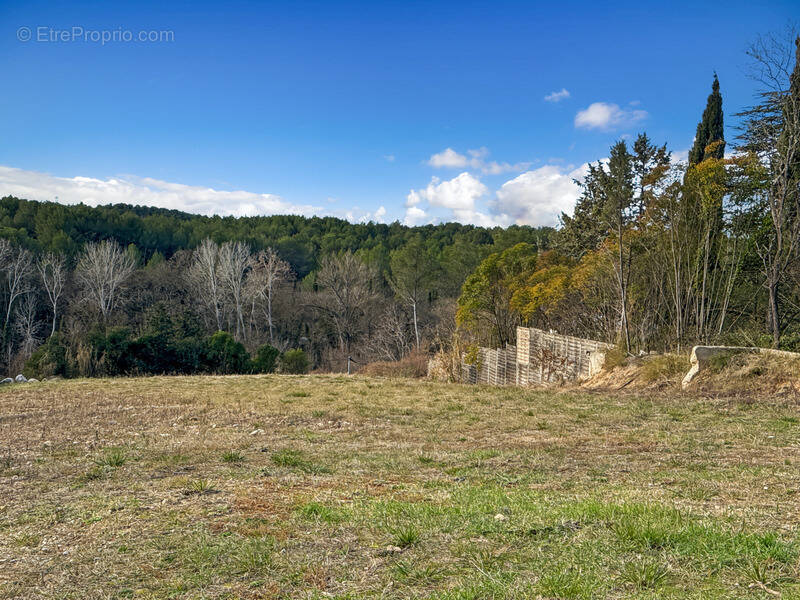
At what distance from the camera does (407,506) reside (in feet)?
14.5

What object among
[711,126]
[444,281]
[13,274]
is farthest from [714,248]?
[13,274]

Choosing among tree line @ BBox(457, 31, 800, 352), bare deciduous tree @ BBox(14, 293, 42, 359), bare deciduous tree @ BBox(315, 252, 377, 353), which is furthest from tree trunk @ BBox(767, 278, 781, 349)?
bare deciduous tree @ BBox(14, 293, 42, 359)

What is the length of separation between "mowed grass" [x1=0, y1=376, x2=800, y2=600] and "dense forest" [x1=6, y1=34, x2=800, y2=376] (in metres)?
6.69

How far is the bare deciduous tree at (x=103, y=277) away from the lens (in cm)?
4142

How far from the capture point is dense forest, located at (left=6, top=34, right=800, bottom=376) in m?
14.9

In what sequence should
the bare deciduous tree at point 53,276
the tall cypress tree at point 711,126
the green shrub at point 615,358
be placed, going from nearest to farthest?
the green shrub at point 615,358 → the tall cypress tree at point 711,126 → the bare deciduous tree at point 53,276

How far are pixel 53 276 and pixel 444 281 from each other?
3228 cm

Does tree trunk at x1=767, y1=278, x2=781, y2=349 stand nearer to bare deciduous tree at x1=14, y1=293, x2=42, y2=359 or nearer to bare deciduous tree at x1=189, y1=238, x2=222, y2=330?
bare deciduous tree at x1=189, y1=238, x2=222, y2=330

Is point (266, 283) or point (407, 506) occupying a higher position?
point (266, 283)

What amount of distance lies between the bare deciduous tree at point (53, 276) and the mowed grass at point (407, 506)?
36.3 meters

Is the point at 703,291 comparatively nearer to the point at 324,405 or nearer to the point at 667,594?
the point at 324,405

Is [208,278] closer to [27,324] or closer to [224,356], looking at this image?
[27,324]

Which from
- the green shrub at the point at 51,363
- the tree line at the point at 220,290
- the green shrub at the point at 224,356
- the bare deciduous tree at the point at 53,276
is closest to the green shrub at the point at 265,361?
the tree line at the point at 220,290

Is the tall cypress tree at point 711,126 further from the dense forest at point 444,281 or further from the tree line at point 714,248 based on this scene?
the tree line at point 714,248
